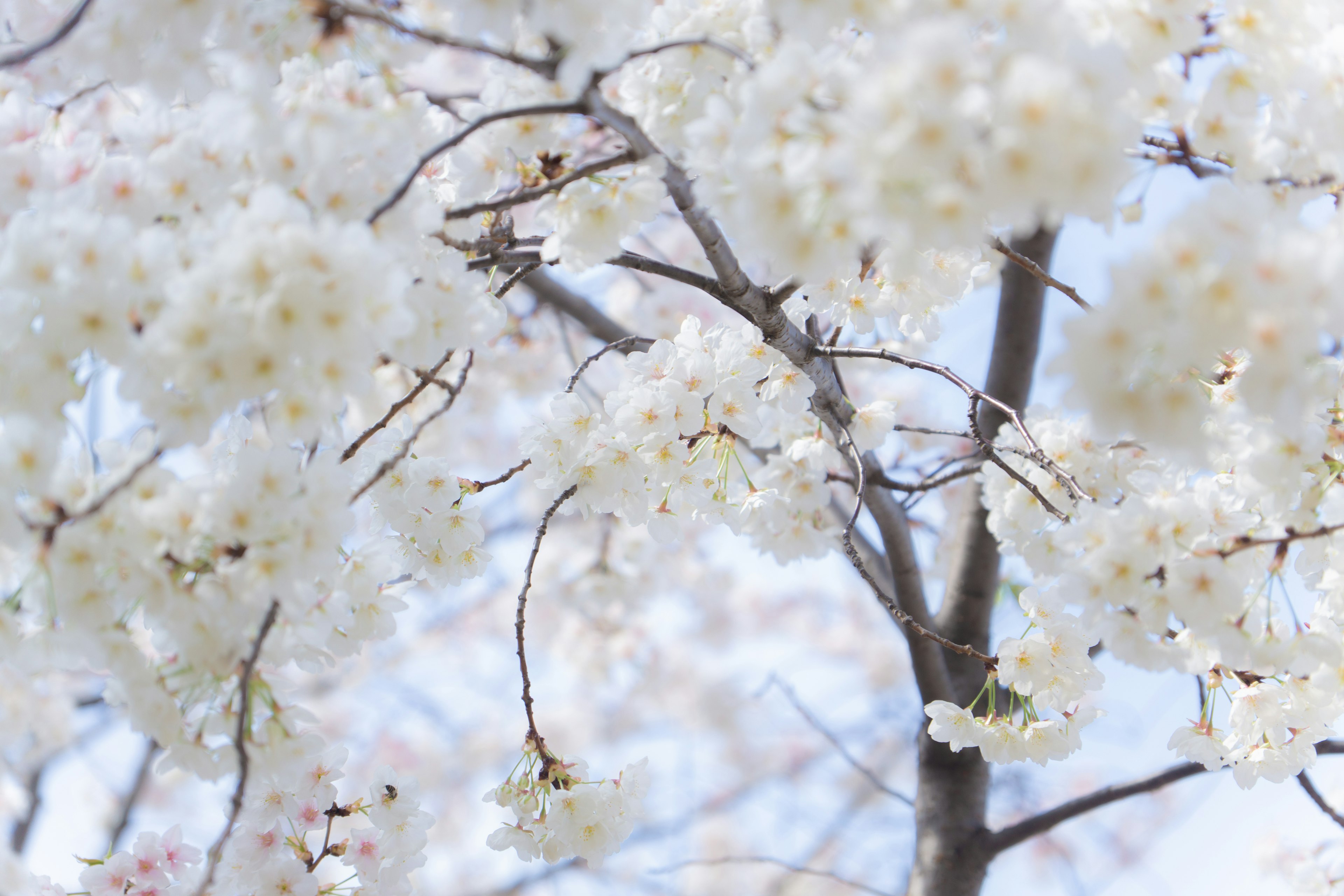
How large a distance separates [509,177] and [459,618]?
6.43 metres

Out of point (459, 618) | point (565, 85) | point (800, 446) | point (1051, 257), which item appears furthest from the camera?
point (459, 618)

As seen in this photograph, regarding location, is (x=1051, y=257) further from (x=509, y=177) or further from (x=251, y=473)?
(x=251, y=473)

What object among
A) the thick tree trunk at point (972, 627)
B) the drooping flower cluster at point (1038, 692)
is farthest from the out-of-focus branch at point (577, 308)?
the drooping flower cluster at point (1038, 692)

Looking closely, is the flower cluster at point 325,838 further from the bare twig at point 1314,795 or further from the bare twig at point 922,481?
the bare twig at point 1314,795

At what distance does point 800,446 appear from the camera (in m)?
1.83

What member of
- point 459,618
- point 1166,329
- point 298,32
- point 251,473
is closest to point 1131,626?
point 1166,329

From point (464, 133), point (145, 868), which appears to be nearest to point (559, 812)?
point (145, 868)

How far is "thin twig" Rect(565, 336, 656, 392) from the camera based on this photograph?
1544 millimetres

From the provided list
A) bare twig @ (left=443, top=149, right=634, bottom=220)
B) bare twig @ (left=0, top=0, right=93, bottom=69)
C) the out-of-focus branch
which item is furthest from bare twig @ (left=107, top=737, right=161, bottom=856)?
bare twig @ (left=443, top=149, right=634, bottom=220)

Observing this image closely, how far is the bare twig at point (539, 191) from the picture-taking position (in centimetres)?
106

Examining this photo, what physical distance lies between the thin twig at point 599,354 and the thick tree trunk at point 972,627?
114 cm

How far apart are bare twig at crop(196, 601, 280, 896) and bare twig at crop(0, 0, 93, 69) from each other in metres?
0.70

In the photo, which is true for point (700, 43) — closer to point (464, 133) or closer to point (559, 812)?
point (464, 133)

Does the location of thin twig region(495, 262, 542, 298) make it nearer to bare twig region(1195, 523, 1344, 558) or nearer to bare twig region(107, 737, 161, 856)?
bare twig region(1195, 523, 1344, 558)
